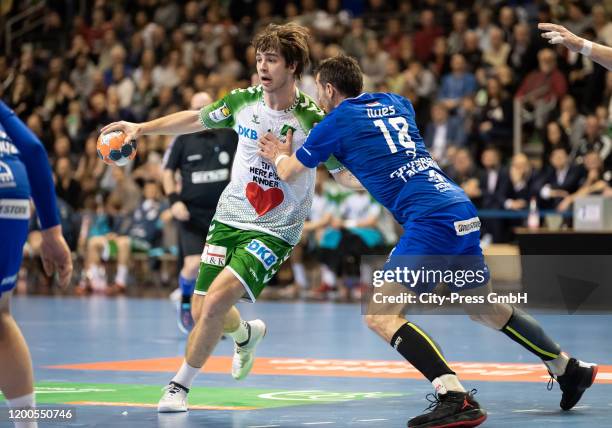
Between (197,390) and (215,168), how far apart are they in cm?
396

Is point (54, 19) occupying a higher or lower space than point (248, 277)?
higher

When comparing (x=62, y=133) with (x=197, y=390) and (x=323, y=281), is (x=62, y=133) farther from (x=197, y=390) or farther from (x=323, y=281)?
(x=197, y=390)

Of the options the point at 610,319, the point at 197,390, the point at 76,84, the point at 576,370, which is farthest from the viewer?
the point at 76,84

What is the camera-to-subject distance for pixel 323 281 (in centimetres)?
1789

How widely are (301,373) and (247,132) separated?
2.27 metres

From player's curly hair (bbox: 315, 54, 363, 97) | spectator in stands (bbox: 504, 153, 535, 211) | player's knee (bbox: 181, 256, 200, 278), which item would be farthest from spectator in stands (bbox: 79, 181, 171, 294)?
player's curly hair (bbox: 315, 54, 363, 97)

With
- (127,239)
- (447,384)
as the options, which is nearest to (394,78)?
(127,239)

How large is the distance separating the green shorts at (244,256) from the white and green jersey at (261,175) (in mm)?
56

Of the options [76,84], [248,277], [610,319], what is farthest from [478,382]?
[76,84]

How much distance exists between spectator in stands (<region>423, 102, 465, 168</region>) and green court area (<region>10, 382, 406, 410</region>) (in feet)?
36.0

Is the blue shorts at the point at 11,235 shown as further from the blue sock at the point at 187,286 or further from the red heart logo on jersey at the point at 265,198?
the blue sock at the point at 187,286

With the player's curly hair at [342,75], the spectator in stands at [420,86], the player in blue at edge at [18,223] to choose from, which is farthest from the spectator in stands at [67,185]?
the player in blue at edge at [18,223]

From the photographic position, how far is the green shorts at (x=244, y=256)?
279 inches

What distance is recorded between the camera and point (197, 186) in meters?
11.6
